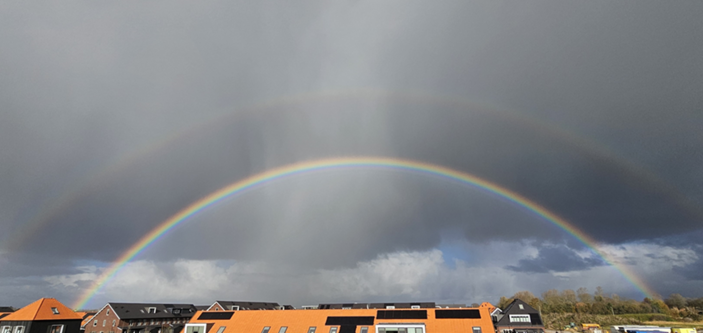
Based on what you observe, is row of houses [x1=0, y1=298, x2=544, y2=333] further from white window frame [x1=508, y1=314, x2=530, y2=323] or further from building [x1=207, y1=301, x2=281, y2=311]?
building [x1=207, y1=301, x2=281, y2=311]

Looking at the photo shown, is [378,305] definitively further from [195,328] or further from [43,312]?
[43,312]

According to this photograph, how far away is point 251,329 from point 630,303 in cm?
13387

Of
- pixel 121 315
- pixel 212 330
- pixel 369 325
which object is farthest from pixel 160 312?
pixel 369 325

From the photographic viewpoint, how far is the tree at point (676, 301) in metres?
128

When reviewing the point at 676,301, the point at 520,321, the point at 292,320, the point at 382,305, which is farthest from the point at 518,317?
the point at 676,301

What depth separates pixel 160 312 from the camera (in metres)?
89.6

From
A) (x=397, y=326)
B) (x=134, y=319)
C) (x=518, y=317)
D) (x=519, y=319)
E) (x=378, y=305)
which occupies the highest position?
(x=378, y=305)

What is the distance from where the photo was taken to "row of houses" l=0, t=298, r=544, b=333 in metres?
49.6

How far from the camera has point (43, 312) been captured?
6681 cm

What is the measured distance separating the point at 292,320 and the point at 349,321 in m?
8.79

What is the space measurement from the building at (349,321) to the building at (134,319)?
2685 centimetres

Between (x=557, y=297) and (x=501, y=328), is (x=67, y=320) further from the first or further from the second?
(x=557, y=297)

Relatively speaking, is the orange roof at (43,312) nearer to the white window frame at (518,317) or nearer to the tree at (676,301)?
the white window frame at (518,317)

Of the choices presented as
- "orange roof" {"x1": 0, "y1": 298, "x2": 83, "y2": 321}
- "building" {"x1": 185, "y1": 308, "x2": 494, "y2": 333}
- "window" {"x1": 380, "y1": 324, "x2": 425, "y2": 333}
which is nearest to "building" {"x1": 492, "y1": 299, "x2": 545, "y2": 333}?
"building" {"x1": 185, "y1": 308, "x2": 494, "y2": 333}
